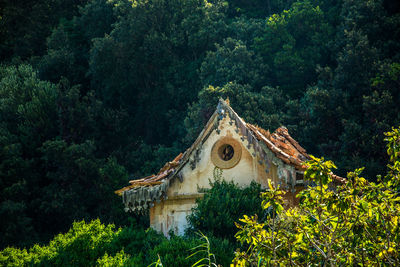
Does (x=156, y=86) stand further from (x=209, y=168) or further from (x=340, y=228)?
(x=340, y=228)

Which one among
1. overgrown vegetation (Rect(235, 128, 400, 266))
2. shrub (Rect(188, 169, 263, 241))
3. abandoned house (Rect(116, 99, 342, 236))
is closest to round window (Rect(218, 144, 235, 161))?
abandoned house (Rect(116, 99, 342, 236))

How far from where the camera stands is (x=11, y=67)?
130 ft

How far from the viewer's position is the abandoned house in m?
16.8

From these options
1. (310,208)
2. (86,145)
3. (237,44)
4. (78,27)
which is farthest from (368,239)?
(78,27)

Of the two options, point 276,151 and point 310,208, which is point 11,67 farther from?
point 310,208

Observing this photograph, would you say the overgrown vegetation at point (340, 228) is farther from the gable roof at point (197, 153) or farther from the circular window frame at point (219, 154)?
the circular window frame at point (219, 154)

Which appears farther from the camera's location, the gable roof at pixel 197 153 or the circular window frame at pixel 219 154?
the circular window frame at pixel 219 154

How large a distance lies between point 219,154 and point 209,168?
0.48 metres

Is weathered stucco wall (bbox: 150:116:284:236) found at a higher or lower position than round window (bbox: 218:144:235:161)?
lower

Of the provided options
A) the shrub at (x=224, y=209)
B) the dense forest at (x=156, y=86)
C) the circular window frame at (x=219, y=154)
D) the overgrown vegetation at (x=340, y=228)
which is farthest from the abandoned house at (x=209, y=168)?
the dense forest at (x=156, y=86)

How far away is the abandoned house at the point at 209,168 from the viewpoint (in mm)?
16844

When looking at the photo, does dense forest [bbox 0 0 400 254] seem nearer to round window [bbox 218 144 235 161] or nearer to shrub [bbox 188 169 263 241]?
round window [bbox 218 144 235 161]

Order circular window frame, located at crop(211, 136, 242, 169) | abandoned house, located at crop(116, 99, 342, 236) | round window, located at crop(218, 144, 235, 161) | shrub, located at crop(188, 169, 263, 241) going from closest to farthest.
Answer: shrub, located at crop(188, 169, 263, 241), abandoned house, located at crop(116, 99, 342, 236), circular window frame, located at crop(211, 136, 242, 169), round window, located at crop(218, 144, 235, 161)

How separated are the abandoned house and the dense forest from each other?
12860 millimetres
